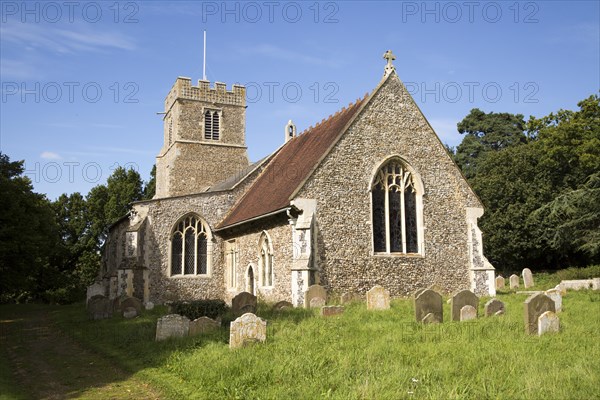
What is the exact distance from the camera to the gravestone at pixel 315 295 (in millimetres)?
14594

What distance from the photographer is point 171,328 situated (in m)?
10.6

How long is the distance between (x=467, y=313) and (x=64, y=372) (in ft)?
26.4

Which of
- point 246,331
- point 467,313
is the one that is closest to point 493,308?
point 467,313

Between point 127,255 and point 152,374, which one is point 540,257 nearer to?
point 127,255

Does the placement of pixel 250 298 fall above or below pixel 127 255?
below

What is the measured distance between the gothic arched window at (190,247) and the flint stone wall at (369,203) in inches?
283

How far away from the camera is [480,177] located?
3544cm

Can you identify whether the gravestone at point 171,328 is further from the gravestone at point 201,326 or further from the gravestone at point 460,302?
the gravestone at point 460,302

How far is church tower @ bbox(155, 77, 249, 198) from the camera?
29.6 metres

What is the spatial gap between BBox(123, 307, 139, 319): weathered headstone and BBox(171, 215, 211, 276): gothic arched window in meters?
4.80

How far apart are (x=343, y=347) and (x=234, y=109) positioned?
79.6 feet

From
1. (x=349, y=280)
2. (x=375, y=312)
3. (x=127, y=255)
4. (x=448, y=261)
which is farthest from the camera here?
(x=127, y=255)

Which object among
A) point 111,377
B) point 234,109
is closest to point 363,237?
point 111,377

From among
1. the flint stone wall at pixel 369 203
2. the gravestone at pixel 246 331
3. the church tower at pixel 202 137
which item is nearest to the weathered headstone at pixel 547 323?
the gravestone at pixel 246 331
